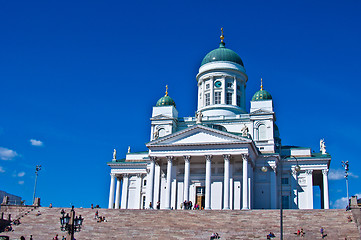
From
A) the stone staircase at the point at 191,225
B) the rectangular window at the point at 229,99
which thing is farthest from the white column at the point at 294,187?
the stone staircase at the point at 191,225

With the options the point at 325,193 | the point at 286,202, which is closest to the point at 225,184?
the point at 286,202

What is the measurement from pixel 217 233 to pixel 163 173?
2069cm

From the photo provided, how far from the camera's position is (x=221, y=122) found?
6525 centimetres

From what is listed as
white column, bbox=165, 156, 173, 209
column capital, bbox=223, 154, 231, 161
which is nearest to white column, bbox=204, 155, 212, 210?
column capital, bbox=223, 154, 231, 161

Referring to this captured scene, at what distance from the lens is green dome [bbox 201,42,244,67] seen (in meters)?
71.8

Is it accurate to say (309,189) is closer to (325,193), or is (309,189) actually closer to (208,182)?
(325,193)

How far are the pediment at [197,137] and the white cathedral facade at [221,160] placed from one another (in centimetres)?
11

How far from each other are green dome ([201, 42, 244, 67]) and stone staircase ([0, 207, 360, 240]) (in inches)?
1222

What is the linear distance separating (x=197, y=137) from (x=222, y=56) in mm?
19686

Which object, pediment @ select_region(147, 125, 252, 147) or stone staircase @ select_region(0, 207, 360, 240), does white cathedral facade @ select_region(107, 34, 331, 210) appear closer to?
pediment @ select_region(147, 125, 252, 147)

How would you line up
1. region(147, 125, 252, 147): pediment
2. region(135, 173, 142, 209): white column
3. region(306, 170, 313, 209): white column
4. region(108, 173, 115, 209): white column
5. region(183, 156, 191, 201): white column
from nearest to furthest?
region(183, 156, 191, 201): white column < region(147, 125, 252, 147): pediment < region(306, 170, 313, 209): white column < region(135, 173, 142, 209): white column < region(108, 173, 115, 209): white column

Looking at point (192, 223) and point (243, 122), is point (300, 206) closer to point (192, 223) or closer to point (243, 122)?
point (243, 122)

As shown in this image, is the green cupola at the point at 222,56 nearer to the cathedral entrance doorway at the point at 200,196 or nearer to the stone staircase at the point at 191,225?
the cathedral entrance doorway at the point at 200,196

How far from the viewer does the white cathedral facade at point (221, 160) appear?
55.4 meters
